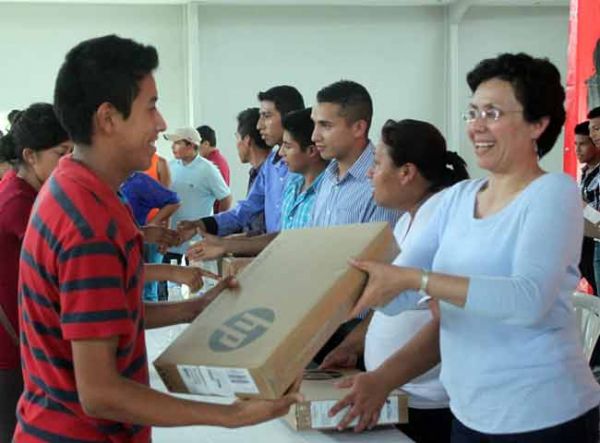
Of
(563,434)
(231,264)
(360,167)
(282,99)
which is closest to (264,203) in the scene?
(282,99)

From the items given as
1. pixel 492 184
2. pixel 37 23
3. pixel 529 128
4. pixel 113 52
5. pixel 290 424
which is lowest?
pixel 290 424

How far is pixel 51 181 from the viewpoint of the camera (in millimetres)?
1157

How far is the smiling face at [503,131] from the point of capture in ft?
5.01

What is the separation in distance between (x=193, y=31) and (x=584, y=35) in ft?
16.4

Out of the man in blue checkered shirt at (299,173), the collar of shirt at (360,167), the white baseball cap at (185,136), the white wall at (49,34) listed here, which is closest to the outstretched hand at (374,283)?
the collar of shirt at (360,167)

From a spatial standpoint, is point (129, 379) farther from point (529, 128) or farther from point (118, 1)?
point (118, 1)

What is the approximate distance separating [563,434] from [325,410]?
459mm

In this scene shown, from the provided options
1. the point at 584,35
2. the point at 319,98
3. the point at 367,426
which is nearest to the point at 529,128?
the point at 367,426

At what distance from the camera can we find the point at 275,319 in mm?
1195

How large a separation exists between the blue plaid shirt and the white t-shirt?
1125 millimetres

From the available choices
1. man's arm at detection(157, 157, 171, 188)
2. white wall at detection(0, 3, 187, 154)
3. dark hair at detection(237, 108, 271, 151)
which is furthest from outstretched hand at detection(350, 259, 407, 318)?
white wall at detection(0, 3, 187, 154)

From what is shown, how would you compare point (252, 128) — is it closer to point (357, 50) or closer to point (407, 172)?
point (407, 172)

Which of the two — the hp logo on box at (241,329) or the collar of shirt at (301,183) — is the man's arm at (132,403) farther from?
the collar of shirt at (301,183)

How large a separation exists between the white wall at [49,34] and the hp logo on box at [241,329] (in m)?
7.80
